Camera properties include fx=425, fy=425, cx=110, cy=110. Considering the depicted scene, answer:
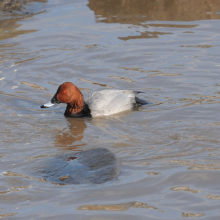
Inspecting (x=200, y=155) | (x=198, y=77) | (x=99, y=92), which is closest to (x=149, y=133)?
(x=200, y=155)

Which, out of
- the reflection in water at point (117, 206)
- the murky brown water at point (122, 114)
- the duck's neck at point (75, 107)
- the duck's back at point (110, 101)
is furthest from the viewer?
the duck's neck at point (75, 107)

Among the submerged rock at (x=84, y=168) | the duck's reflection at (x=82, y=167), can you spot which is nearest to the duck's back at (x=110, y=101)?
the duck's reflection at (x=82, y=167)

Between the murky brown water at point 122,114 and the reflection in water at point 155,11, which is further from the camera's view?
the reflection in water at point 155,11

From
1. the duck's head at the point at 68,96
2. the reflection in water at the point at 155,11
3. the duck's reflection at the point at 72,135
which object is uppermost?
the reflection in water at the point at 155,11

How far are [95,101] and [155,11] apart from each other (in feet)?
18.2

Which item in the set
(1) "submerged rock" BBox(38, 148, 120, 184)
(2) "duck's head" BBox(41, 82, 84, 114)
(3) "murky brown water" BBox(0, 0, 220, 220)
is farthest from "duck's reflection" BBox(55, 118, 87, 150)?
(1) "submerged rock" BBox(38, 148, 120, 184)

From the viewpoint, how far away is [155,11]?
12.2 metres

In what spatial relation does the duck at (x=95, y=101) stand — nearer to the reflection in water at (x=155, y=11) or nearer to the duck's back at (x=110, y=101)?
the duck's back at (x=110, y=101)

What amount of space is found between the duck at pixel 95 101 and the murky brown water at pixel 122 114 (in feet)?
0.60

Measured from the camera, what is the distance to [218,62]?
9.18 meters

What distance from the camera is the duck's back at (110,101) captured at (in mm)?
7496

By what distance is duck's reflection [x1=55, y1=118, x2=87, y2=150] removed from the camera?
20.5ft

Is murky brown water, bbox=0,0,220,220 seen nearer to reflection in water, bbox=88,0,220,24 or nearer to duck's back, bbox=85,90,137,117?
reflection in water, bbox=88,0,220,24

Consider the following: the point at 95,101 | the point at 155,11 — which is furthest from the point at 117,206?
the point at 155,11
